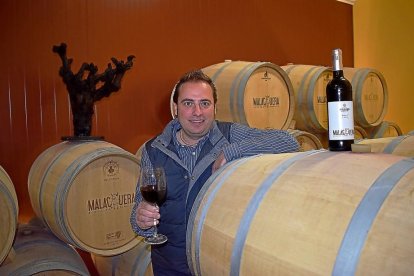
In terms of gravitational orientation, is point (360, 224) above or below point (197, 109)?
below

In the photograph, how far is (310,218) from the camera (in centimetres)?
107

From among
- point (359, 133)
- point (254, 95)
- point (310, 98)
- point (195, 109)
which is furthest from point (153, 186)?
point (359, 133)

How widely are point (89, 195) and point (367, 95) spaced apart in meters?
3.07

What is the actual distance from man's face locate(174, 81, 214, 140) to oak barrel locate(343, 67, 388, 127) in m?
2.65

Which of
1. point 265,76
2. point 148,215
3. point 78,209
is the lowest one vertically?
point 78,209

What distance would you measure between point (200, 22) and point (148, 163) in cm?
247

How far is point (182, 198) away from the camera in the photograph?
197 centimetres

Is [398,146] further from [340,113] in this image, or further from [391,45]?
[391,45]

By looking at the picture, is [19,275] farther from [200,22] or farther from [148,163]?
[200,22]

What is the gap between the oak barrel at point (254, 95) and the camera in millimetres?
3197

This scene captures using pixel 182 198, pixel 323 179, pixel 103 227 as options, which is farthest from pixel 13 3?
pixel 323 179

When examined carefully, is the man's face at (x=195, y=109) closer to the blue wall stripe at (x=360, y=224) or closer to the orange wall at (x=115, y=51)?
the blue wall stripe at (x=360, y=224)

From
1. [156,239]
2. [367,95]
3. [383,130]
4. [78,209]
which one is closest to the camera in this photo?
[156,239]

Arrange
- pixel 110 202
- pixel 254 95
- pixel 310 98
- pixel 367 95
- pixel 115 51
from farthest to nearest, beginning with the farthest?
pixel 367 95
pixel 310 98
pixel 115 51
pixel 254 95
pixel 110 202
